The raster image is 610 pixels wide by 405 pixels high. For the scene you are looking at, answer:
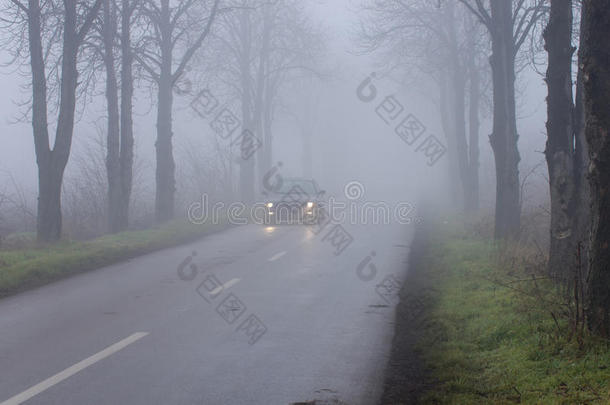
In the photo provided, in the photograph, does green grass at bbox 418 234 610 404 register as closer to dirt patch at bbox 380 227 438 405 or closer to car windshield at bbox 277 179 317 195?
dirt patch at bbox 380 227 438 405

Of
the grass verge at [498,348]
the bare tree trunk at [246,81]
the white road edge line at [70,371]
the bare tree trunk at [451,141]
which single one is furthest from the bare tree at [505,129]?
the bare tree trunk at [246,81]

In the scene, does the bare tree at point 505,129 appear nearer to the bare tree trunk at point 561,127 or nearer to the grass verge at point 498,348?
the grass verge at point 498,348

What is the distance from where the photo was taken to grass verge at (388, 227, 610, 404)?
5.76 meters

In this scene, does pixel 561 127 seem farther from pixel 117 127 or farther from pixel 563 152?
pixel 117 127

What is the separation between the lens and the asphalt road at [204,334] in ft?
20.3

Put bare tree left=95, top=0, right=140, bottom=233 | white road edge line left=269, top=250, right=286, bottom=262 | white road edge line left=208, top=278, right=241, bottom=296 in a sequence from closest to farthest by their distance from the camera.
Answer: white road edge line left=208, top=278, right=241, bottom=296 → white road edge line left=269, top=250, right=286, bottom=262 → bare tree left=95, top=0, right=140, bottom=233

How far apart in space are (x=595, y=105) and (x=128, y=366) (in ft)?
17.9

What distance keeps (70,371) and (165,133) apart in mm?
18319

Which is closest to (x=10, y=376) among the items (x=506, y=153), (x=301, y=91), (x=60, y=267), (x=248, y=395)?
(x=248, y=395)

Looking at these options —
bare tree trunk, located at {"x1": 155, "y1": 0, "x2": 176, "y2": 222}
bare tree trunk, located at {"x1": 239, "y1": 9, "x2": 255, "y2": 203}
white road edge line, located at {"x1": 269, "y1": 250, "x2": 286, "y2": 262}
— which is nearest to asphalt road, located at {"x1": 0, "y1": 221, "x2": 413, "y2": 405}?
white road edge line, located at {"x1": 269, "y1": 250, "x2": 286, "y2": 262}

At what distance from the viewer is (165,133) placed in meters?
24.3

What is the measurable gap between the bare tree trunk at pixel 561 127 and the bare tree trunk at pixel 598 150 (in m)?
3.31

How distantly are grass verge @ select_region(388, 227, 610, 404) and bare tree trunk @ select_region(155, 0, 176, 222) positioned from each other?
1442 centimetres

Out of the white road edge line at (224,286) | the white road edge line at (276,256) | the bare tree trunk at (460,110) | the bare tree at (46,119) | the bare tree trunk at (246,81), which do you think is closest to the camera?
the white road edge line at (224,286)
